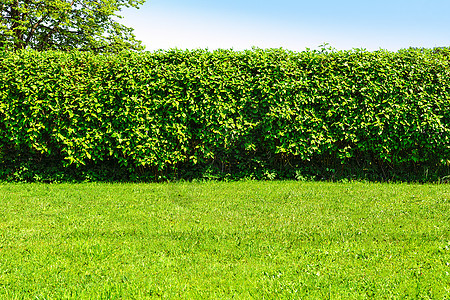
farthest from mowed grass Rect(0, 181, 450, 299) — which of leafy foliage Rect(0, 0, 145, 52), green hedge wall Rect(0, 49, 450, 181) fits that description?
leafy foliage Rect(0, 0, 145, 52)

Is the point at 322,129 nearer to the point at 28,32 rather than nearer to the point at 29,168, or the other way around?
the point at 29,168

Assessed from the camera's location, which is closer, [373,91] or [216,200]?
[216,200]

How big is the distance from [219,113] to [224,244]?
3.99 metres

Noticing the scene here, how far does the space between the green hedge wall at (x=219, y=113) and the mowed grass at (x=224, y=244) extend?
4.01 ft

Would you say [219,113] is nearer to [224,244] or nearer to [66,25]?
[224,244]

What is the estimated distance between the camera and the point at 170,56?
323 inches

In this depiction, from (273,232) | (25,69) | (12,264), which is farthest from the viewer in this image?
(25,69)

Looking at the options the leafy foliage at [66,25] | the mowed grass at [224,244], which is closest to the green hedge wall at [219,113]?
the mowed grass at [224,244]

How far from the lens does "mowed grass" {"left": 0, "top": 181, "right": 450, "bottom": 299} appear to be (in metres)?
3.57

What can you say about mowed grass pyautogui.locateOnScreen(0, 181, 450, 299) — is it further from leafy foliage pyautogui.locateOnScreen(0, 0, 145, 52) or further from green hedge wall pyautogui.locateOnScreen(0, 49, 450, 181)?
leafy foliage pyautogui.locateOnScreen(0, 0, 145, 52)

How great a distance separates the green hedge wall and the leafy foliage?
28.6ft

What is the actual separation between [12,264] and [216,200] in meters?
3.51

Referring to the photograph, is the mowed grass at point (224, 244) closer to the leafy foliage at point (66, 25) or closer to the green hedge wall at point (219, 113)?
the green hedge wall at point (219, 113)

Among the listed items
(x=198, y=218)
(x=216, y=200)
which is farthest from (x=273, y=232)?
(x=216, y=200)
